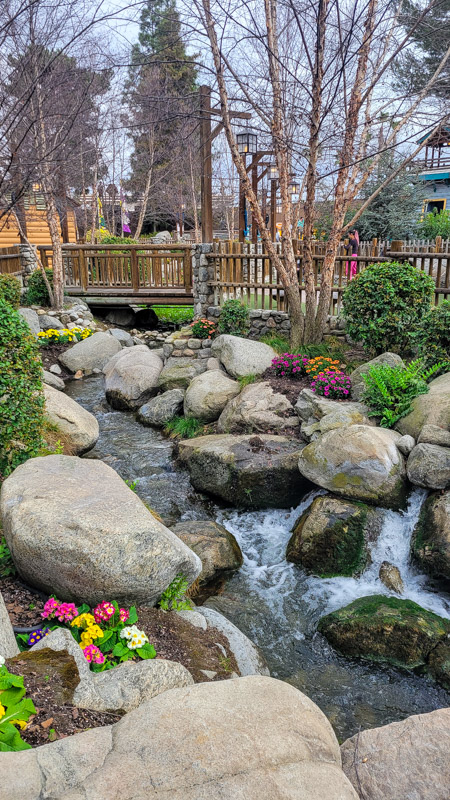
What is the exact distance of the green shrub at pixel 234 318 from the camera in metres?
→ 12.1

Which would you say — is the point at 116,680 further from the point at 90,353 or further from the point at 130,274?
the point at 130,274

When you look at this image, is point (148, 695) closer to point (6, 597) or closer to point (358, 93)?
point (6, 597)

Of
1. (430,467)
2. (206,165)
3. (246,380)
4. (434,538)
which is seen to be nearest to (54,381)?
(246,380)

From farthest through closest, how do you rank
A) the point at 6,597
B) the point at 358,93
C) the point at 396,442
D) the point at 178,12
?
the point at 358,93
the point at 178,12
the point at 396,442
the point at 6,597

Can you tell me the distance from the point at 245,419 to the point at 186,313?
8914 millimetres

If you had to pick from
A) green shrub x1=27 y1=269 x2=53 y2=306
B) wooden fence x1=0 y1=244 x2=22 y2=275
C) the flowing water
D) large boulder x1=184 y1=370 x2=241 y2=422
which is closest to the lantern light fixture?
large boulder x1=184 y1=370 x2=241 y2=422

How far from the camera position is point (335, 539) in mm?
6238

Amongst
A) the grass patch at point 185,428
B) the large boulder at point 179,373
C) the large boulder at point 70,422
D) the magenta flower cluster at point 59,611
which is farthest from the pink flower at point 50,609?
the large boulder at point 179,373

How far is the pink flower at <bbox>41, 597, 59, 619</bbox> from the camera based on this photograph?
159 inches

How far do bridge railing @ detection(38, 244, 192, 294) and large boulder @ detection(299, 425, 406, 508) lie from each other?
9.25m

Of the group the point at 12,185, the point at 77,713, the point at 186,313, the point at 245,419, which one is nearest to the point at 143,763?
the point at 77,713

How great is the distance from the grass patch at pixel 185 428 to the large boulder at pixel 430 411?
11.4 feet

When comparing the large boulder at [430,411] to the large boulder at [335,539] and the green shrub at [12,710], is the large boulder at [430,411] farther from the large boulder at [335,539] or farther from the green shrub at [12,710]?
the green shrub at [12,710]

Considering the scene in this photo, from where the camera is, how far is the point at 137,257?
15.4 meters
